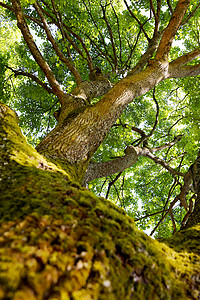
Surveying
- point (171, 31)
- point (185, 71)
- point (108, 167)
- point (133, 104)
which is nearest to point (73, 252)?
point (108, 167)

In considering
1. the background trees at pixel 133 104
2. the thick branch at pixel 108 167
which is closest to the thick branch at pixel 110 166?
the thick branch at pixel 108 167

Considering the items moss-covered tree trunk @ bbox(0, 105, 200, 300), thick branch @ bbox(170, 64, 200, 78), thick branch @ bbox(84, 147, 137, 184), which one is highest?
thick branch @ bbox(170, 64, 200, 78)

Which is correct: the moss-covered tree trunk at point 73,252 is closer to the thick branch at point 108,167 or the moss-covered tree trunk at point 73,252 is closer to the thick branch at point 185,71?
the thick branch at point 108,167

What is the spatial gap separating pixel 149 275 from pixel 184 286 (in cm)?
31

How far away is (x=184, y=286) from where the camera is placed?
116 cm

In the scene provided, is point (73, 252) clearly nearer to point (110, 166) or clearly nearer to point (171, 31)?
point (110, 166)

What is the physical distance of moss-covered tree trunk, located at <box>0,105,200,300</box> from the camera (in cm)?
75

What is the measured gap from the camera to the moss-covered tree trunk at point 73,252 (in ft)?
2.46

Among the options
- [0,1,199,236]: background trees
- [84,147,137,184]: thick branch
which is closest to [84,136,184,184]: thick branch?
[84,147,137,184]: thick branch

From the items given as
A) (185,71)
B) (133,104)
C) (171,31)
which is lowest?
(185,71)

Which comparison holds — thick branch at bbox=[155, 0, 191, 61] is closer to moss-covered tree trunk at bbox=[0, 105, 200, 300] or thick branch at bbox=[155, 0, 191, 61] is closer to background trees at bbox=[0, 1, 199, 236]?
background trees at bbox=[0, 1, 199, 236]

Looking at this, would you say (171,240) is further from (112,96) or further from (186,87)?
(186,87)

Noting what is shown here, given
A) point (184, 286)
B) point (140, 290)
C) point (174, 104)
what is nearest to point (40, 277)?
point (140, 290)

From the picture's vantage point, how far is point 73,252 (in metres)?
0.93
